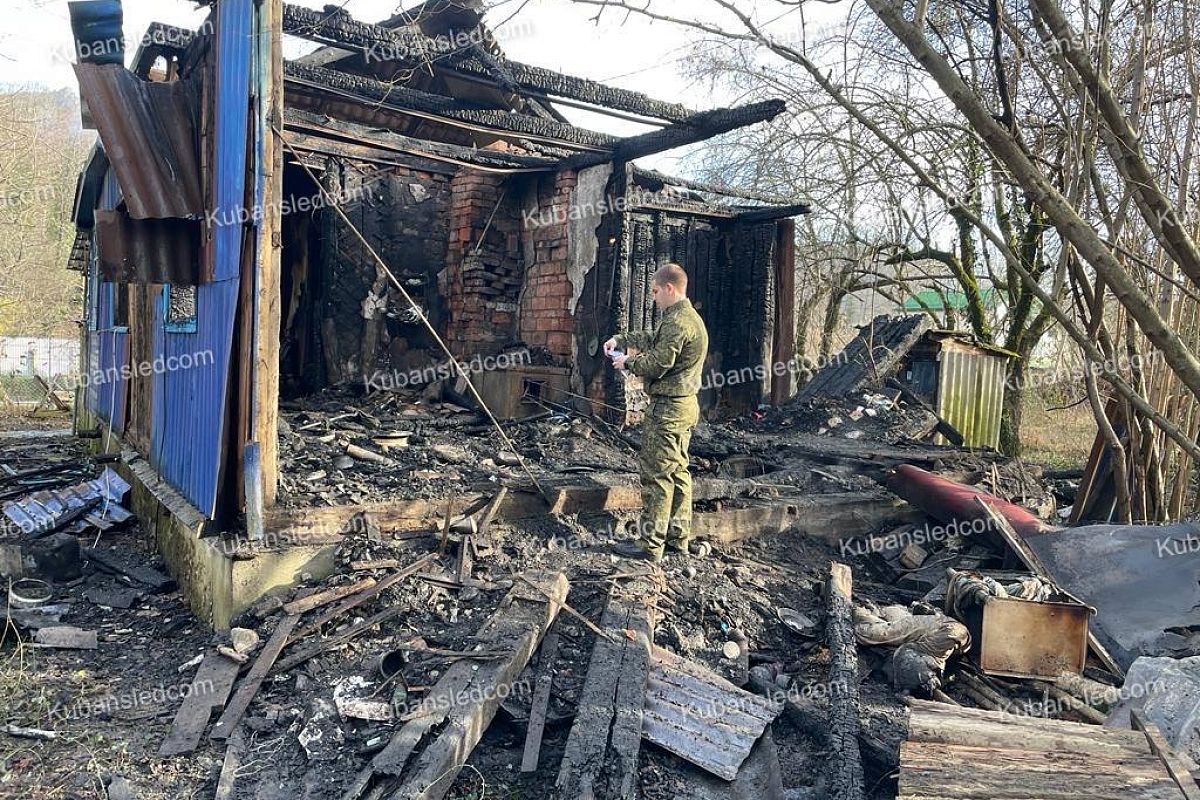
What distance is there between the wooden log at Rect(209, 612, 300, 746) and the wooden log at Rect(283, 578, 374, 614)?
0.04 metres

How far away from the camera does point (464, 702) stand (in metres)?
3.71

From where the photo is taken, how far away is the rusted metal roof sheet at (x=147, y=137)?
5266 mm

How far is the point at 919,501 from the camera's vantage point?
6965 mm

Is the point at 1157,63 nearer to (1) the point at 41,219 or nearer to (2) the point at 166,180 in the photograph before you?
(2) the point at 166,180

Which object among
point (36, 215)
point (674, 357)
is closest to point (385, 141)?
point (674, 357)

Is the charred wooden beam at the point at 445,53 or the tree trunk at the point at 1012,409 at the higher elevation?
the charred wooden beam at the point at 445,53

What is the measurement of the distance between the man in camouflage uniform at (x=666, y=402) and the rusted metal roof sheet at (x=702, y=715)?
4.15ft

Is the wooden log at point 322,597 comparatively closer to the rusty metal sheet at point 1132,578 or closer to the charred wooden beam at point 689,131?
the rusty metal sheet at point 1132,578

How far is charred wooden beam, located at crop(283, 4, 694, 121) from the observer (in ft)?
Answer: 26.7

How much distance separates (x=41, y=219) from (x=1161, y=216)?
32783 millimetres

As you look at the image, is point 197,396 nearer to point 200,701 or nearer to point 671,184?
point 200,701

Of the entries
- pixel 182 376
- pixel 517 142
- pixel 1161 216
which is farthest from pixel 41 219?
pixel 1161 216

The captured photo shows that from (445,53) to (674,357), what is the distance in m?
4.59

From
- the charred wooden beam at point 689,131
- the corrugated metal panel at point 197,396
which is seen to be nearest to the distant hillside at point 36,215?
the corrugated metal panel at point 197,396
